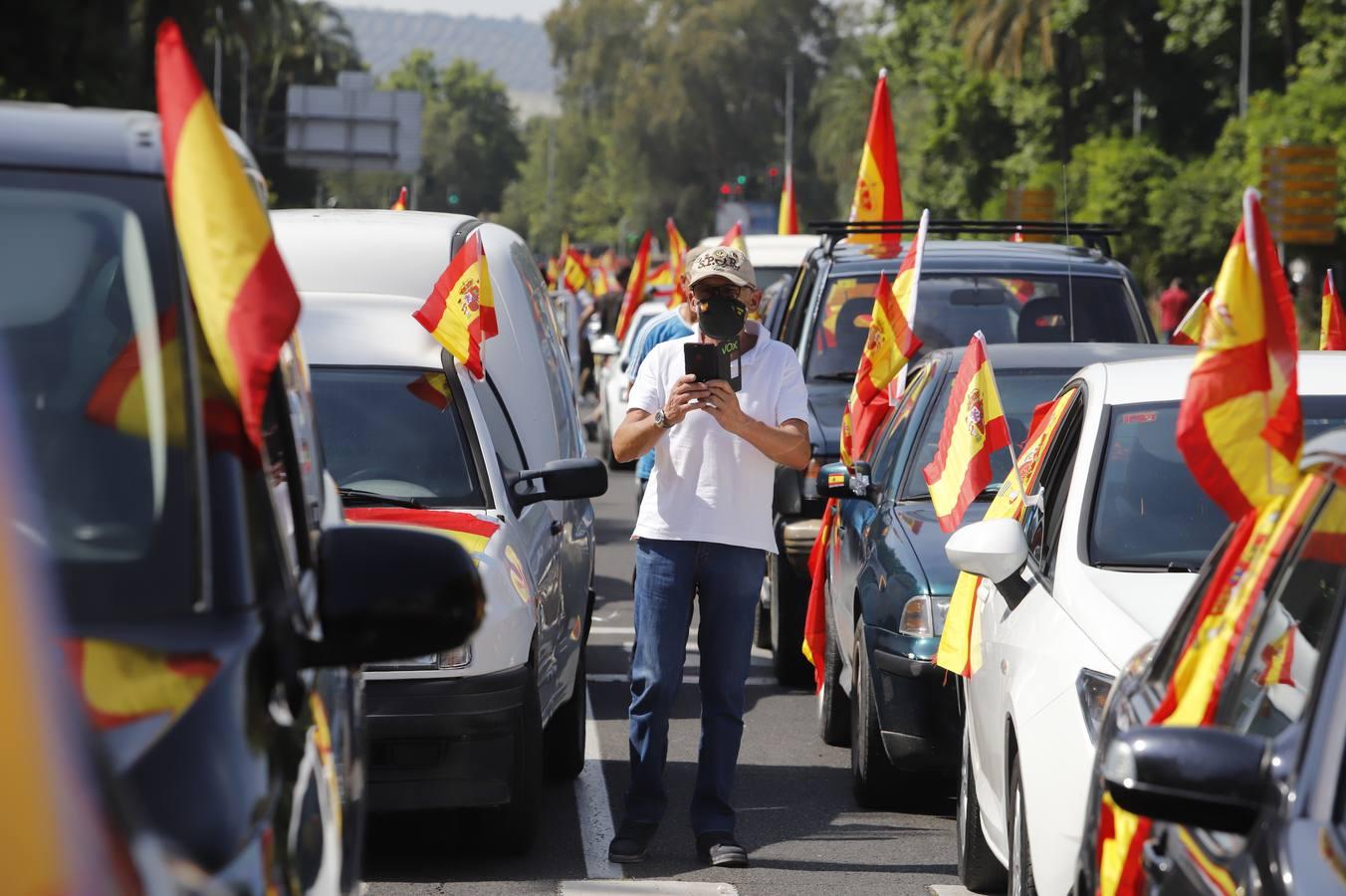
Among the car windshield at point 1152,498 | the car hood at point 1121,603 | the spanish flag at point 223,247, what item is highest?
the spanish flag at point 223,247

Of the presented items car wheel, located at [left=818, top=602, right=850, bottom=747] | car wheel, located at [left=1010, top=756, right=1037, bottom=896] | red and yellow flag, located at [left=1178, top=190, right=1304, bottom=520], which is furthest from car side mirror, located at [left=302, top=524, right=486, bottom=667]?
car wheel, located at [left=818, top=602, right=850, bottom=747]

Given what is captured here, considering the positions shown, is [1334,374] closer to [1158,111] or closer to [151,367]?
[151,367]

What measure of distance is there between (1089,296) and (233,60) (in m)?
73.7

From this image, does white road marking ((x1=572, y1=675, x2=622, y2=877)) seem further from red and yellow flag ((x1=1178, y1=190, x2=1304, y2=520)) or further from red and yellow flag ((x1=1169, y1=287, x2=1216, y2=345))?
red and yellow flag ((x1=1178, y1=190, x2=1304, y2=520))

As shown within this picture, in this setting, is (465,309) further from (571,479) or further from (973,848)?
(973,848)

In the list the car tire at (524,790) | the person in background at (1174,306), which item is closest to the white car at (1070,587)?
the car tire at (524,790)

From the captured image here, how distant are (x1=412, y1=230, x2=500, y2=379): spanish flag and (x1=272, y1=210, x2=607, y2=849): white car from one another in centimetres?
10

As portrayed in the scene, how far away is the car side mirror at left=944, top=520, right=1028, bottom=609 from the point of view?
5.39 metres

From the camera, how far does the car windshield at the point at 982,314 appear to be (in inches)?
435

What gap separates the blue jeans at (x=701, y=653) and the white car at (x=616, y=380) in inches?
524

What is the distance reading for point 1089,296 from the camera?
11.2 metres

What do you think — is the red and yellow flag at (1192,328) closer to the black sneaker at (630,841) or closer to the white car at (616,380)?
the black sneaker at (630,841)

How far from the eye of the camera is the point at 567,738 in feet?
26.8

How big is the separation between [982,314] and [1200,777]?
8599 mm
